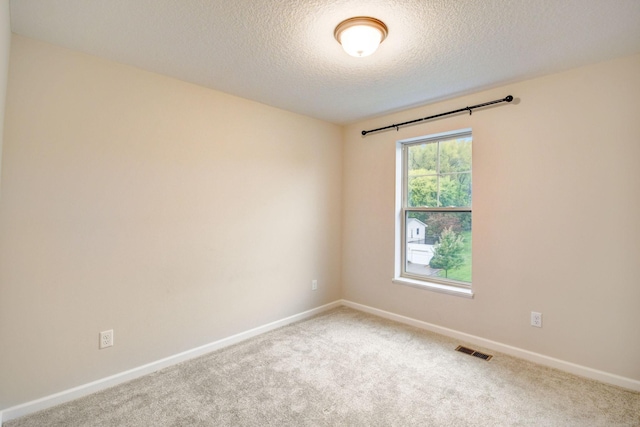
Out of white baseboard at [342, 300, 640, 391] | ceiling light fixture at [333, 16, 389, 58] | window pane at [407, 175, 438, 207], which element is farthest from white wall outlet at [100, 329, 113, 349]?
window pane at [407, 175, 438, 207]

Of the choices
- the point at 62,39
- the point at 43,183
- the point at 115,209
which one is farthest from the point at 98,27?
the point at 115,209

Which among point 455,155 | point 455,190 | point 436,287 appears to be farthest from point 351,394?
point 455,155

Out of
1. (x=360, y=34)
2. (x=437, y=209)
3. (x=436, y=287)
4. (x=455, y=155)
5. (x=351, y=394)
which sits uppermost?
(x=360, y=34)

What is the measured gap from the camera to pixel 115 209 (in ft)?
7.43

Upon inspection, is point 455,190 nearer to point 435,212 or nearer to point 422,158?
point 435,212

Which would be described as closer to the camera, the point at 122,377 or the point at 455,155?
the point at 122,377

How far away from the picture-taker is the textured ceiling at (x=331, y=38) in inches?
66.2

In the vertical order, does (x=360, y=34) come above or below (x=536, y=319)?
above

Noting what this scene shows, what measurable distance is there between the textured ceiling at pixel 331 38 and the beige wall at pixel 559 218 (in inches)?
11.0

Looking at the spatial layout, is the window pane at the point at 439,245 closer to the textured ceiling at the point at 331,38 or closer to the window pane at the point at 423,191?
the window pane at the point at 423,191

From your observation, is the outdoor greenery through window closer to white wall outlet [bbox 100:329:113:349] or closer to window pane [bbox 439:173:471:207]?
window pane [bbox 439:173:471:207]

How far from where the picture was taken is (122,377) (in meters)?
2.28

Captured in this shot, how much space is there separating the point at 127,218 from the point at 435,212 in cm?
291

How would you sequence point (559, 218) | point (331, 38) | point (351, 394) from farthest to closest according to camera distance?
point (559, 218) → point (351, 394) → point (331, 38)
